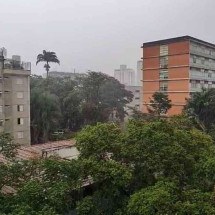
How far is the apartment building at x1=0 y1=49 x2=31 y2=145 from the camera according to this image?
3039cm

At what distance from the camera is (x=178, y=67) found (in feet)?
141

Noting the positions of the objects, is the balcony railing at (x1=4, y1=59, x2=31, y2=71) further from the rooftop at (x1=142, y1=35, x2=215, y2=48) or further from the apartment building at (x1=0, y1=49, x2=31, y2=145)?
the rooftop at (x1=142, y1=35, x2=215, y2=48)

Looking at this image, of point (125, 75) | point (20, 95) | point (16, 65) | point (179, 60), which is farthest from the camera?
point (125, 75)

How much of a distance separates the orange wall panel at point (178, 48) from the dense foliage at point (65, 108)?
10386 millimetres

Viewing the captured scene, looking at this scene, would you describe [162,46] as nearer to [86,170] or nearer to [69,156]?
[69,156]

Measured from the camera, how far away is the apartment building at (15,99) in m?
30.4

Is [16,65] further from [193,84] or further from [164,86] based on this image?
[193,84]

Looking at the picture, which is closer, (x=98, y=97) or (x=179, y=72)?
(x=179, y=72)

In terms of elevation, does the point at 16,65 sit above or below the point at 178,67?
below

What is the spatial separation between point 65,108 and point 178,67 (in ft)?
53.8

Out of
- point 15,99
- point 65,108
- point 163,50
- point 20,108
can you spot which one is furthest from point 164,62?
point 15,99

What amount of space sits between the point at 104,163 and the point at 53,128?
83.5 ft

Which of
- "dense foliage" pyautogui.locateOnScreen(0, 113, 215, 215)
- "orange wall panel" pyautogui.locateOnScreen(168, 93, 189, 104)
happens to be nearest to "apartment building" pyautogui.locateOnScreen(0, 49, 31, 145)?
"dense foliage" pyautogui.locateOnScreen(0, 113, 215, 215)

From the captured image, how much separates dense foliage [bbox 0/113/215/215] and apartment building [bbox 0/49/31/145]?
790 inches
